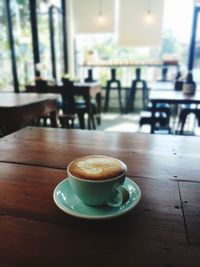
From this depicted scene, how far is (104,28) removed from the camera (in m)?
6.04

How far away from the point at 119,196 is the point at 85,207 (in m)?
0.08

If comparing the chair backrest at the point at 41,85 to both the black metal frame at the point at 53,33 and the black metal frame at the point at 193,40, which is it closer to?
the black metal frame at the point at 53,33

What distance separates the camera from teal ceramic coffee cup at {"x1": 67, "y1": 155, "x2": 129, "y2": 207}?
522 mm

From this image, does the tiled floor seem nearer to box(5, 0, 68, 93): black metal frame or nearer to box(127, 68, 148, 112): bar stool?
box(127, 68, 148, 112): bar stool

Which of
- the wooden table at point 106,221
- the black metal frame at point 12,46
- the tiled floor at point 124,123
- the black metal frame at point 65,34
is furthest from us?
the black metal frame at point 65,34

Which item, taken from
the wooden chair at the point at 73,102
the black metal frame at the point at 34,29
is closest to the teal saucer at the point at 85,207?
the wooden chair at the point at 73,102

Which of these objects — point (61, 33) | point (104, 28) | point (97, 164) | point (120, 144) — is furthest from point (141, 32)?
point (97, 164)

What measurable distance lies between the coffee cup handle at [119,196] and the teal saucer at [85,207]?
0.01 m

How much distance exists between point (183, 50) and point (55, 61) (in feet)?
10.3

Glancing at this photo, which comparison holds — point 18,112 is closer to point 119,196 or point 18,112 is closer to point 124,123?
point 119,196

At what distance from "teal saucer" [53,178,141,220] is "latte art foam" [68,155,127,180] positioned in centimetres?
8

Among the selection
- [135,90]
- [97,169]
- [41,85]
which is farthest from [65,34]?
[97,169]

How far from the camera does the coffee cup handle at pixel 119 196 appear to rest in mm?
551

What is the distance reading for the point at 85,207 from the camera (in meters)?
0.56
